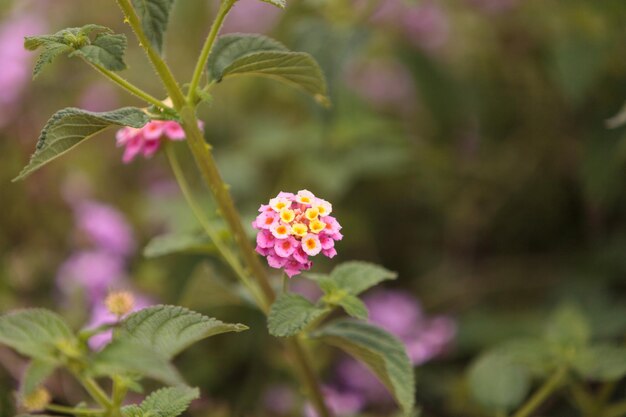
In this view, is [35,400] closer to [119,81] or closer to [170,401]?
[170,401]

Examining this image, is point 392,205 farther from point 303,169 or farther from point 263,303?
Result: point 263,303

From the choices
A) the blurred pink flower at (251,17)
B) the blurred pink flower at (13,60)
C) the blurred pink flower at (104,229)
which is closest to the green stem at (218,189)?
the blurred pink flower at (104,229)

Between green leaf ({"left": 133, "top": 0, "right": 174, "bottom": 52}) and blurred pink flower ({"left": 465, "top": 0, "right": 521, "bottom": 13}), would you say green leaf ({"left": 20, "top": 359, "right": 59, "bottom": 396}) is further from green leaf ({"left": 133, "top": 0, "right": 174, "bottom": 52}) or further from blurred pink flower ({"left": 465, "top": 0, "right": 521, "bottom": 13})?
blurred pink flower ({"left": 465, "top": 0, "right": 521, "bottom": 13})

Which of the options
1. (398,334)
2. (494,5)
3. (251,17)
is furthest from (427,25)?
(398,334)

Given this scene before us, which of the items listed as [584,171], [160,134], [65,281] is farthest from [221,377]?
[584,171]

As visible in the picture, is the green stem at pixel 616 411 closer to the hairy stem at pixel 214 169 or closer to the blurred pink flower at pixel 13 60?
the hairy stem at pixel 214 169

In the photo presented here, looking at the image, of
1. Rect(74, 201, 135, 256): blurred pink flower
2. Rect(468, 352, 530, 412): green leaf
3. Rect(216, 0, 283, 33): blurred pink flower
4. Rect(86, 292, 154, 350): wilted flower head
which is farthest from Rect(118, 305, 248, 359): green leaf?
Rect(216, 0, 283, 33): blurred pink flower
